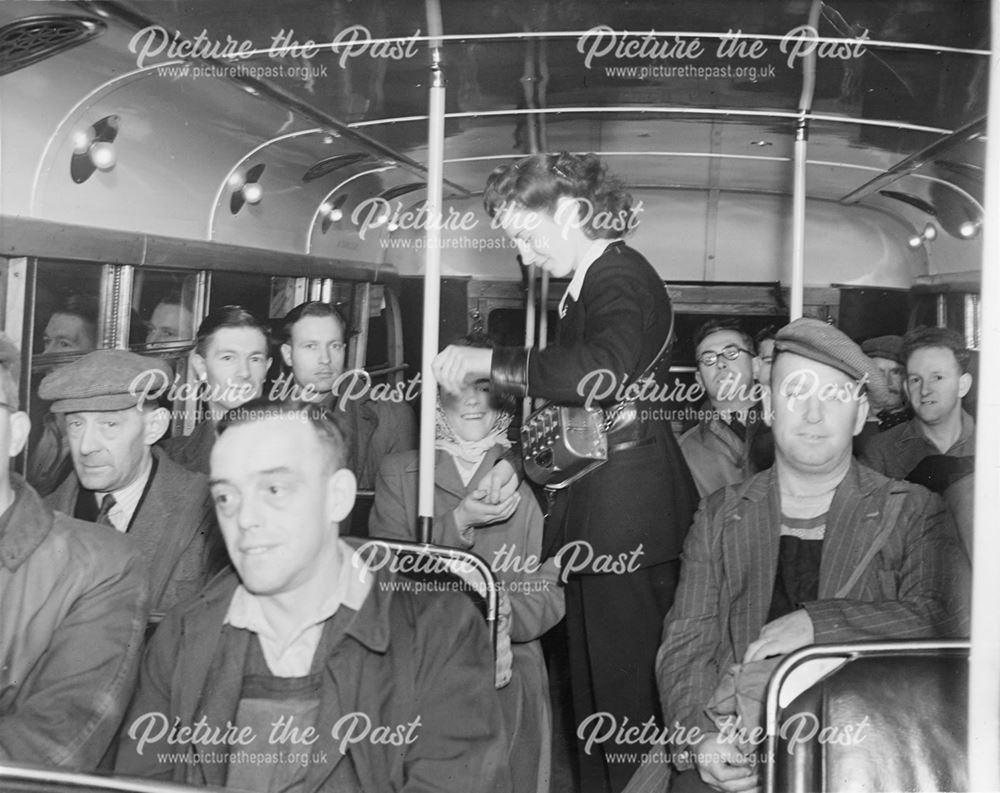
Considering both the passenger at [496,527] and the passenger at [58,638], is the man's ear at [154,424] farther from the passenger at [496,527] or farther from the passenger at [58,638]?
the passenger at [496,527]

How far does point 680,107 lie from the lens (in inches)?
91.0

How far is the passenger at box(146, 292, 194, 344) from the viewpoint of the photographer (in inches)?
95.2

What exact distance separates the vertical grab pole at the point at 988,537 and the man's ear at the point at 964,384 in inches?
29.8

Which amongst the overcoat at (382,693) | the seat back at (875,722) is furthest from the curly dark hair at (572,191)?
the seat back at (875,722)

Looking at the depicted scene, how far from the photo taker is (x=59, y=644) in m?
2.12

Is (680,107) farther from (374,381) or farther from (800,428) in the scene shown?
(374,381)

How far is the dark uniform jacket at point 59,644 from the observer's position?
6.82 feet

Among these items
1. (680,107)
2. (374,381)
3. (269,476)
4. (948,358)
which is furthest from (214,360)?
(948,358)

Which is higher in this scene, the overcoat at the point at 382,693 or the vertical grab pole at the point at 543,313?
the vertical grab pole at the point at 543,313

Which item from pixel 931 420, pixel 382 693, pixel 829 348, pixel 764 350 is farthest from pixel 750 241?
pixel 382 693

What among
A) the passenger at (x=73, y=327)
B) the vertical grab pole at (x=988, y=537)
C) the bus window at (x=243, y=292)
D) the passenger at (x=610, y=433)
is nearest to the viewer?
the vertical grab pole at (x=988, y=537)

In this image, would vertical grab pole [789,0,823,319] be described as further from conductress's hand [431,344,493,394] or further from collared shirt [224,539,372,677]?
collared shirt [224,539,372,677]

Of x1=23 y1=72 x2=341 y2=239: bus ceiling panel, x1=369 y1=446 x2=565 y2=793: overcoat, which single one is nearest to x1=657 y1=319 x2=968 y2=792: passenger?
x1=369 y1=446 x2=565 y2=793: overcoat

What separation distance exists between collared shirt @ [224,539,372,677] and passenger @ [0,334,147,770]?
0.44 metres
